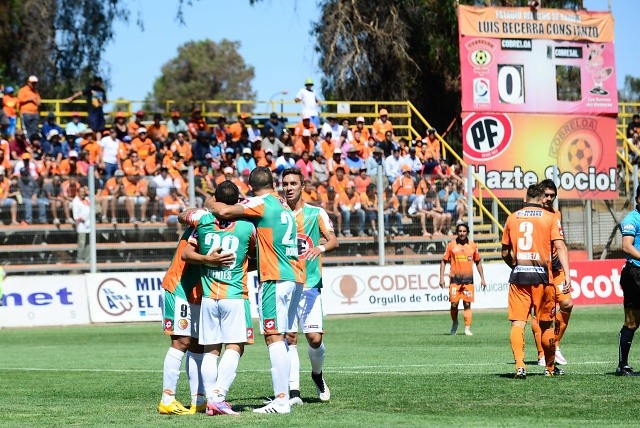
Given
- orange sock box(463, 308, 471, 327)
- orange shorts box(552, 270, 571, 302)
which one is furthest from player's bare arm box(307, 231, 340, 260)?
orange sock box(463, 308, 471, 327)

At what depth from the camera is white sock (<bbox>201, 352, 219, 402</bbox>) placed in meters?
10.9

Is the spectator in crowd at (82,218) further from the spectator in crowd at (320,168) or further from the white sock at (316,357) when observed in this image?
the white sock at (316,357)

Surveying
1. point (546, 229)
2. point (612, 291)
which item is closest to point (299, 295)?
point (546, 229)

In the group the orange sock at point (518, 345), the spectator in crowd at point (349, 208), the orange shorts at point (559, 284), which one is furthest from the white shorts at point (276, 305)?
the spectator in crowd at point (349, 208)

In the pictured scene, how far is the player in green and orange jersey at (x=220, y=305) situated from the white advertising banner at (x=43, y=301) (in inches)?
702

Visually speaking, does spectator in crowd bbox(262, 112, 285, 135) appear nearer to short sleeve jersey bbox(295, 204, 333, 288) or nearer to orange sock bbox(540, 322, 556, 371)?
orange sock bbox(540, 322, 556, 371)

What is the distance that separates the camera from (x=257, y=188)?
11.1 metres

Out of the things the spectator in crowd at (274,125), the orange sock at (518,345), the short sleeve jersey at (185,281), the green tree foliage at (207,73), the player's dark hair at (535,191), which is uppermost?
the green tree foliage at (207,73)

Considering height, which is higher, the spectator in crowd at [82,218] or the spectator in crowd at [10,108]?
the spectator in crowd at [10,108]

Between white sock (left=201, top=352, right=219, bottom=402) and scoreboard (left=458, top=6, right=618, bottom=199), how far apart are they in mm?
25395

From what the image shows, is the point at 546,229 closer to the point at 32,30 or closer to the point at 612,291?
the point at 612,291

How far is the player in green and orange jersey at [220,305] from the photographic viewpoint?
10852 mm

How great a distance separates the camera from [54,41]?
156 feet

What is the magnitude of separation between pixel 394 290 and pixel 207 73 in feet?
232
